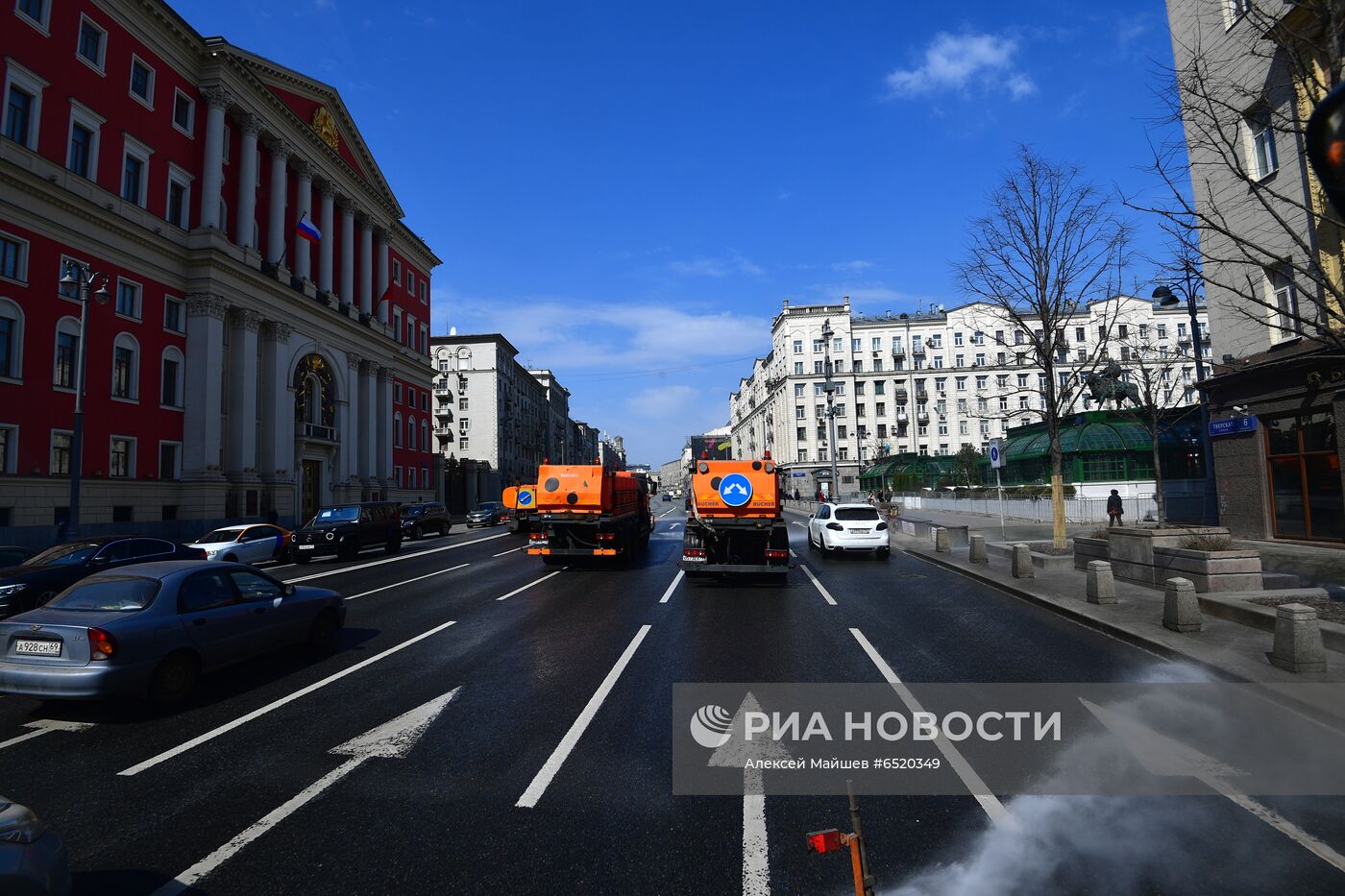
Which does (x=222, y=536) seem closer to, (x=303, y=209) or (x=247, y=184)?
(x=247, y=184)

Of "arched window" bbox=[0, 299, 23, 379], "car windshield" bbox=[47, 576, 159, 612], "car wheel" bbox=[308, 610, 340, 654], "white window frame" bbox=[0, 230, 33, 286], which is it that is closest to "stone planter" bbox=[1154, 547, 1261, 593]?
"car wheel" bbox=[308, 610, 340, 654]

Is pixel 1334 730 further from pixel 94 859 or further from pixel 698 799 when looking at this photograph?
pixel 94 859

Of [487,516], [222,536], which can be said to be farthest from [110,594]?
[487,516]

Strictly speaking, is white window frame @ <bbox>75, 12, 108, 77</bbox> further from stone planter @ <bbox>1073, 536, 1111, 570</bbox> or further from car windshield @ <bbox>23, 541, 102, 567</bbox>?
stone planter @ <bbox>1073, 536, 1111, 570</bbox>

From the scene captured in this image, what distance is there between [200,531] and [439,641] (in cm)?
2720

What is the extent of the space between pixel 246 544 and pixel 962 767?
22.6 m

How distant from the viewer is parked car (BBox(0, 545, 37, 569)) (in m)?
13.7

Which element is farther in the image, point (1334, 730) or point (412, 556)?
point (412, 556)

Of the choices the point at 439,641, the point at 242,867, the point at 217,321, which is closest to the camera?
the point at 242,867

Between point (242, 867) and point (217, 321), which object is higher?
point (217, 321)

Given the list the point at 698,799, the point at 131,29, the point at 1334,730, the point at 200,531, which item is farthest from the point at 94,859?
the point at 131,29

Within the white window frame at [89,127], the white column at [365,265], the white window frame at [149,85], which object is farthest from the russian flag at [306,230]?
the white column at [365,265]

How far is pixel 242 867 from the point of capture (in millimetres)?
3711

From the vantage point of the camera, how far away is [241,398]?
33531mm
